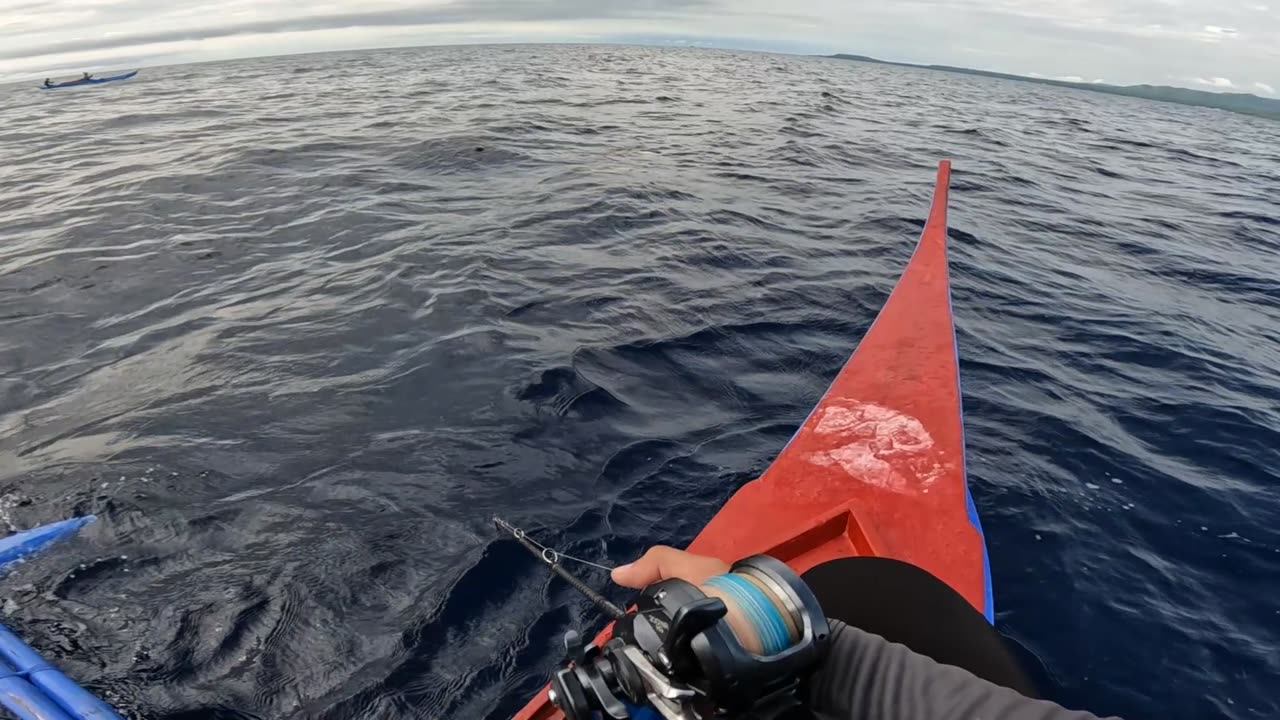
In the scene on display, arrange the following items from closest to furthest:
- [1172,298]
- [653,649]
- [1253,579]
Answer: [653,649] < [1253,579] < [1172,298]

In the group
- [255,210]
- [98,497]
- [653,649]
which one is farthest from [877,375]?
[255,210]

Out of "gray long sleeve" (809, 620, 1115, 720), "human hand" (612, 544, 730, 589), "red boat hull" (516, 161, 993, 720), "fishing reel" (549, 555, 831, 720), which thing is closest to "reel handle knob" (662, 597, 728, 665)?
"fishing reel" (549, 555, 831, 720)

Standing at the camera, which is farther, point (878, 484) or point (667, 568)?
point (878, 484)

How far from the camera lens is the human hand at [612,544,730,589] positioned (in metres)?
2.43

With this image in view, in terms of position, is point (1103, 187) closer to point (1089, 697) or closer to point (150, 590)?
point (1089, 697)

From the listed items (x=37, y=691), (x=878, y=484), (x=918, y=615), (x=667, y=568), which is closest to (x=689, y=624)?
(x=667, y=568)

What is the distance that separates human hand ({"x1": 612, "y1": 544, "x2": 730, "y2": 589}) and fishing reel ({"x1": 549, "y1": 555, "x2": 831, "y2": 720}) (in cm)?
73

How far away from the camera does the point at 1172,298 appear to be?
27.1ft

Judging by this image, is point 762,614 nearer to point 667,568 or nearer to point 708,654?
point 708,654

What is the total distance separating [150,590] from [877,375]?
4949 mm

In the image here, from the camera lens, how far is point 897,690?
163cm

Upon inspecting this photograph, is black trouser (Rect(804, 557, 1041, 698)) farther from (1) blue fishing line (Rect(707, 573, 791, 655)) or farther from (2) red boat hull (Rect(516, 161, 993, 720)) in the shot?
(2) red boat hull (Rect(516, 161, 993, 720))

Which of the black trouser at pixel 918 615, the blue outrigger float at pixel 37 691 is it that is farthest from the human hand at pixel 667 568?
the blue outrigger float at pixel 37 691

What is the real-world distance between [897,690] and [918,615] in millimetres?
698
